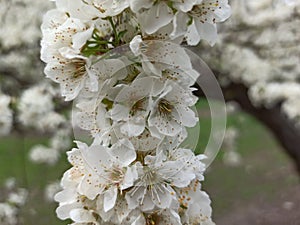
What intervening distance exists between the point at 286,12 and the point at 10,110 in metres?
1.89

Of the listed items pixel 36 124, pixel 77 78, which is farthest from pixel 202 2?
pixel 36 124

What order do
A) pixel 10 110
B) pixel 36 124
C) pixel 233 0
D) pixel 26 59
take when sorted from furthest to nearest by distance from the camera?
pixel 233 0 < pixel 26 59 < pixel 36 124 < pixel 10 110

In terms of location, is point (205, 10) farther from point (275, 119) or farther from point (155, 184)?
point (275, 119)

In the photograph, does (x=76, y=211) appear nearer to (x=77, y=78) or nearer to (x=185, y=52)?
(x=77, y=78)

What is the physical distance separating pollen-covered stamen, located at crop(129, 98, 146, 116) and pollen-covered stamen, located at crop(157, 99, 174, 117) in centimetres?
3

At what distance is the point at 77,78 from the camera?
95 cm

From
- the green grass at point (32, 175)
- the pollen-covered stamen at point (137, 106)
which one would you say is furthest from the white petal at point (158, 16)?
A: the green grass at point (32, 175)

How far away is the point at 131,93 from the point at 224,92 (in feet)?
10.0

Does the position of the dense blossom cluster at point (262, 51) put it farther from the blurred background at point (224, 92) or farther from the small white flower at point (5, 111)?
the small white flower at point (5, 111)

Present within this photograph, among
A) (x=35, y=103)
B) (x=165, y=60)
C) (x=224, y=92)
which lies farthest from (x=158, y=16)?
(x=224, y=92)

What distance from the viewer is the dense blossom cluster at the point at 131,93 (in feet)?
2.96

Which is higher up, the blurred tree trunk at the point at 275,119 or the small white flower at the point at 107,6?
the small white flower at the point at 107,6

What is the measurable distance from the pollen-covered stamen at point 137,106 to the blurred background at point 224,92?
1.65 m

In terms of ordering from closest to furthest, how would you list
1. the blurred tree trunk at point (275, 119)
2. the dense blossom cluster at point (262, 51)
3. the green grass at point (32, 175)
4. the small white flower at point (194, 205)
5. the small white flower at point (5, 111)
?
the small white flower at point (194, 205) → the small white flower at point (5, 111) → the green grass at point (32, 175) → the dense blossom cluster at point (262, 51) → the blurred tree trunk at point (275, 119)
